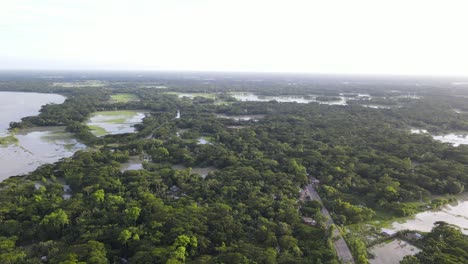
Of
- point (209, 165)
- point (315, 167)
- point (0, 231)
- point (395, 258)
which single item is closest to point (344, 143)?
point (315, 167)

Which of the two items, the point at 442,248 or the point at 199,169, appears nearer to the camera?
the point at 442,248

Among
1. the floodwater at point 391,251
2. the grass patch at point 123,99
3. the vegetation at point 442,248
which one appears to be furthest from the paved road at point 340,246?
the grass patch at point 123,99

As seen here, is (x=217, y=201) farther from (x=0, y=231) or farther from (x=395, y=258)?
(x=0, y=231)

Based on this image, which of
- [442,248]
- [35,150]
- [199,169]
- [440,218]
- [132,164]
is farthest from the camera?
[35,150]

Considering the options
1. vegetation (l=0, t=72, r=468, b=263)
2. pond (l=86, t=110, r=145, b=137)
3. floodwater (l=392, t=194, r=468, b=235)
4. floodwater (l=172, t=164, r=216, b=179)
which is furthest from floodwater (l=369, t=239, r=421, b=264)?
pond (l=86, t=110, r=145, b=137)

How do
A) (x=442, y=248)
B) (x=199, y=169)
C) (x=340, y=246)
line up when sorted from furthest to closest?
(x=199, y=169)
(x=340, y=246)
(x=442, y=248)

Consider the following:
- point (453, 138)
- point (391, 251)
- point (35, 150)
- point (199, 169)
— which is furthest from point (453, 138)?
point (35, 150)

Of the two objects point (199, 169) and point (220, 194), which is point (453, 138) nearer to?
point (199, 169)
